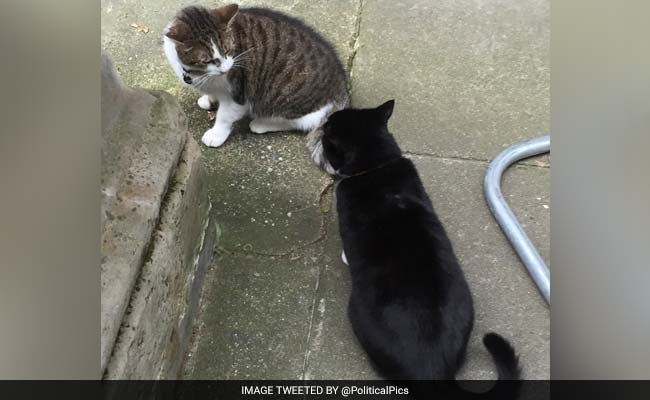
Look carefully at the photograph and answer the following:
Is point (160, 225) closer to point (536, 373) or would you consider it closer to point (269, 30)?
point (269, 30)

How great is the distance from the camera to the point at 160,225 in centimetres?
174

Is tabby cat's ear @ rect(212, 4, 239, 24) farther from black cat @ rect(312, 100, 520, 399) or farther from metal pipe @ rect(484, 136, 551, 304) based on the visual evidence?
metal pipe @ rect(484, 136, 551, 304)

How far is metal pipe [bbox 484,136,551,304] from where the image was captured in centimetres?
222

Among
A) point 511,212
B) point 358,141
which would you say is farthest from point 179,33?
point 511,212

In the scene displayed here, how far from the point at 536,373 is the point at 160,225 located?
4.54 ft

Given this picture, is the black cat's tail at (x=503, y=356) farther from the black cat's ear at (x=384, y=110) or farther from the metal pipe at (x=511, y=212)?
A: the black cat's ear at (x=384, y=110)

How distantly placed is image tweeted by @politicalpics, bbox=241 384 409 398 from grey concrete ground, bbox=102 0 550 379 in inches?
1.8

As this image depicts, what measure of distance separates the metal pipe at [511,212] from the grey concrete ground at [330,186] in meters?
0.06

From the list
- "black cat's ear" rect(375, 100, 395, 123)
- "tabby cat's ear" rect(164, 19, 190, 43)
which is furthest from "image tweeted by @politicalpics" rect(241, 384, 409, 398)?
"tabby cat's ear" rect(164, 19, 190, 43)

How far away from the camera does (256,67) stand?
8.34 ft

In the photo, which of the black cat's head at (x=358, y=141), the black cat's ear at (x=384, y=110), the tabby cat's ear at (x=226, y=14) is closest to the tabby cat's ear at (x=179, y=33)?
the tabby cat's ear at (x=226, y=14)

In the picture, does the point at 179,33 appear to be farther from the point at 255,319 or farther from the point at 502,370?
the point at 502,370
